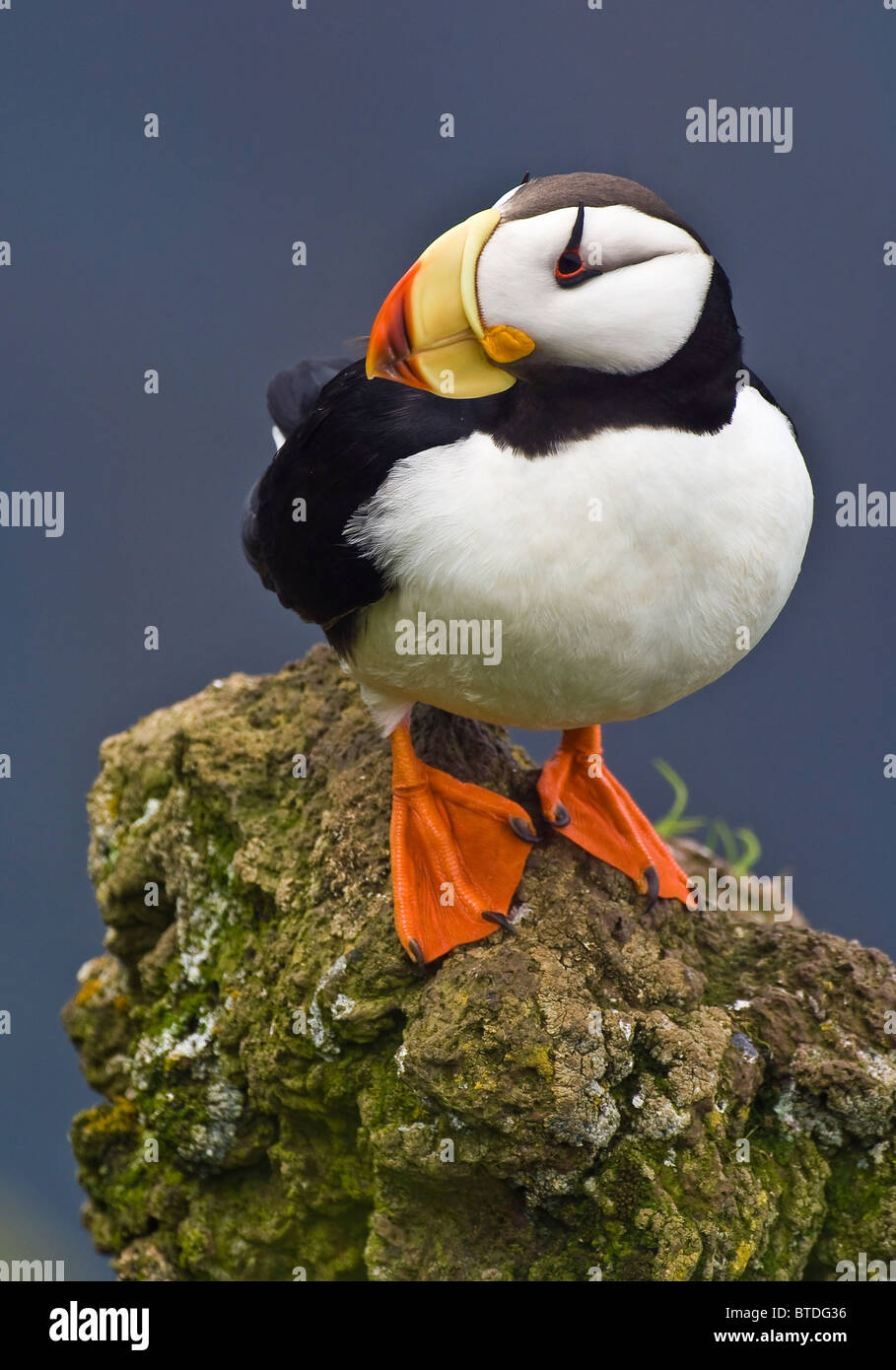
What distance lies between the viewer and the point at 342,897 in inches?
143

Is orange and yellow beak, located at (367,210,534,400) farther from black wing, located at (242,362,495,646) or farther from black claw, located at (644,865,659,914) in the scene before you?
black claw, located at (644,865,659,914)

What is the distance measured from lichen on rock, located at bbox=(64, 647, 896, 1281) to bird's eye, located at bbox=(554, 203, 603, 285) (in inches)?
63.6

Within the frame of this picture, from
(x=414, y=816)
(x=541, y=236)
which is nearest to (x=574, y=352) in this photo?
(x=541, y=236)

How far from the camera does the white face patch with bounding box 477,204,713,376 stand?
2.63 m

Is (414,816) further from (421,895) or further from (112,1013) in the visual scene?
(112,1013)

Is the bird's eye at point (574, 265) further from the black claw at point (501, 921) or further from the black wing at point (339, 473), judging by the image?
the black claw at point (501, 921)

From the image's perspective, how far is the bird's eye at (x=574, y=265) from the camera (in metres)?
2.60

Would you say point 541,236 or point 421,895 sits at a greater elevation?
point 541,236

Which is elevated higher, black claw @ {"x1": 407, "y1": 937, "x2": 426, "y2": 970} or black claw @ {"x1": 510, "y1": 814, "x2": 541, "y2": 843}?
black claw @ {"x1": 510, "y1": 814, "x2": 541, "y2": 843}

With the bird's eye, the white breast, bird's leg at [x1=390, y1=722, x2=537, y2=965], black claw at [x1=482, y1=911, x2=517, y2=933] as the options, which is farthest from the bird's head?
black claw at [x1=482, y1=911, x2=517, y2=933]

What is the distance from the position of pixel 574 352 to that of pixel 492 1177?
195cm

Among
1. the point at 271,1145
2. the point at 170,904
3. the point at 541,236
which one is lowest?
the point at 271,1145

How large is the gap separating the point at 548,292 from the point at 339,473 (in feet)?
2.81

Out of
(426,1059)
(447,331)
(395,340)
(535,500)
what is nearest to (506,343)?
(447,331)
